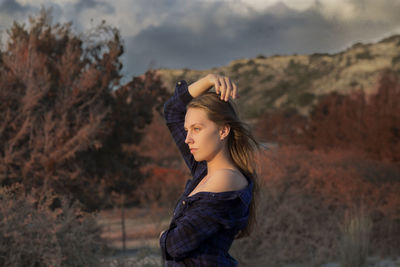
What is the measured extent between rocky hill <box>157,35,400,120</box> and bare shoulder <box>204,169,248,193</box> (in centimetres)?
4590

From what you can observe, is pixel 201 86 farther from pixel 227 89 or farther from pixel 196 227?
pixel 196 227

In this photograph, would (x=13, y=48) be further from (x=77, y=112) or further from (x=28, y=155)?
(x=28, y=155)

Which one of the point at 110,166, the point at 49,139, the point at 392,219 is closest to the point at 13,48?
the point at 49,139

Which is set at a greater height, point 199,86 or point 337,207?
point 199,86

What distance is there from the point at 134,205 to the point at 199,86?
1267cm

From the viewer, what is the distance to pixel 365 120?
13.5 m

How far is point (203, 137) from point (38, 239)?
2.99 m

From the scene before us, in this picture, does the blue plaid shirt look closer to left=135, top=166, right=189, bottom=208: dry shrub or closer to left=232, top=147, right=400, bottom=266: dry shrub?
left=232, top=147, right=400, bottom=266: dry shrub

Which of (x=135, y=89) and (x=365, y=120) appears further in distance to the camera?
(x=365, y=120)

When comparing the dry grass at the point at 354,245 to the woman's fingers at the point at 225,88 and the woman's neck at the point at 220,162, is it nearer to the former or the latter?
the woman's neck at the point at 220,162

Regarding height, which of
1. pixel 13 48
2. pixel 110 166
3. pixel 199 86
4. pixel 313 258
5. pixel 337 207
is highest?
pixel 13 48

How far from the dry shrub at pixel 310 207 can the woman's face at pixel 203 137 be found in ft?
16.7

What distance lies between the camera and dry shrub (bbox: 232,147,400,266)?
24.7 ft

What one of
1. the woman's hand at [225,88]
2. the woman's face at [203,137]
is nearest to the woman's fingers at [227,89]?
the woman's hand at [225,88]
